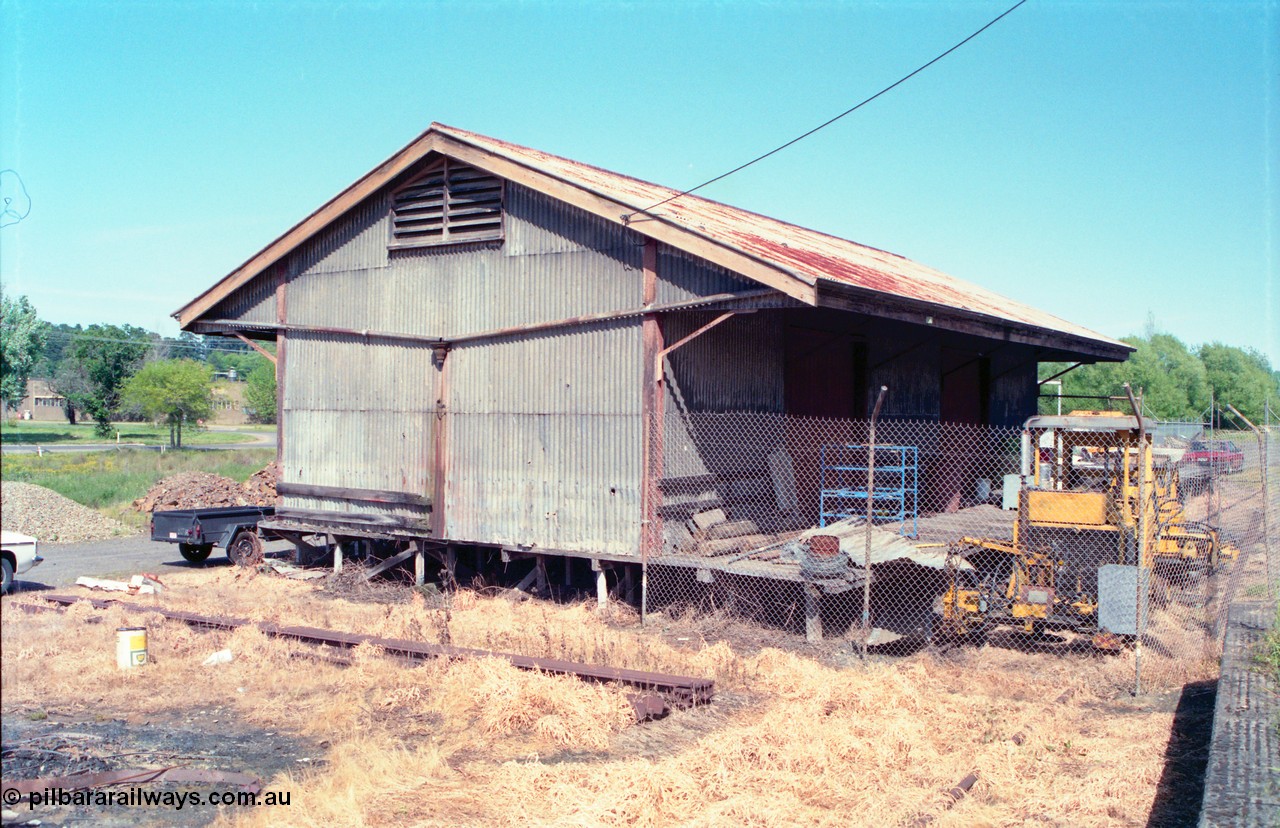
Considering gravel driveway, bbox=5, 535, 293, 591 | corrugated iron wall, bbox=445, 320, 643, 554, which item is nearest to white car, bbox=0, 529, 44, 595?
gravel driveway, bbox=5, 535, 293, 591

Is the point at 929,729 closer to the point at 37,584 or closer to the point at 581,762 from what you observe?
the point at 581,762

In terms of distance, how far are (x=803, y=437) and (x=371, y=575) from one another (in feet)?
24.9

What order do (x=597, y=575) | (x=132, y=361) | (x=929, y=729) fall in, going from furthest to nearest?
(x=132, y=361) → (x=597, y=575) → (x=929, y=729)

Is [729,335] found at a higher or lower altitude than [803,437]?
higher

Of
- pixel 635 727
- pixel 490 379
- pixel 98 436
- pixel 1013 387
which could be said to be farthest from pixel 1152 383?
pixel 98 436

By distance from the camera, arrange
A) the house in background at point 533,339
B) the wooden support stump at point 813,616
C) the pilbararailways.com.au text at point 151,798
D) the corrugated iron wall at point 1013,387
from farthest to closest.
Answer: the corrugated iron wall at point 1013,387, the house in background at point 533,339, the wooden support stump at point 813,616, the pilbararailways.com.au text at point 151,798

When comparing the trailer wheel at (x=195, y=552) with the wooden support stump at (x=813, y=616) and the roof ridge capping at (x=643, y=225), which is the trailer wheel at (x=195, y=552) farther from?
the wooden support stump at (x=813, y=616)

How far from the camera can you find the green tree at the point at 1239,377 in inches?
2202

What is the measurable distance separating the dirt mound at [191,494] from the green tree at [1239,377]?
139 feet

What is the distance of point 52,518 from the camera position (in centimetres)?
2398

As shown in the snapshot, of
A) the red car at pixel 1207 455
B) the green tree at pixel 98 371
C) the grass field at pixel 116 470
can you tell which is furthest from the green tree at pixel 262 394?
the red car at pixel 1207 455

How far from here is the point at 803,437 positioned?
1697cm

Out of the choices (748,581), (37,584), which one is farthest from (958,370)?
(37,584)

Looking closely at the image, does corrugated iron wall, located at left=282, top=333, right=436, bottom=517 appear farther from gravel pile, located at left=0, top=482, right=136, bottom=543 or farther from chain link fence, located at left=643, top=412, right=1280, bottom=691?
gravel pile, located at left=0, top=482, right=136, bottom=543
